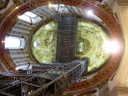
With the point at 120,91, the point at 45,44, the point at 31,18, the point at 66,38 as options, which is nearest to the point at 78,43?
the point at 66,38

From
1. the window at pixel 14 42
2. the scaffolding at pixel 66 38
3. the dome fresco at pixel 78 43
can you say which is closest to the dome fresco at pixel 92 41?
the dome fresco at pixel 78 43

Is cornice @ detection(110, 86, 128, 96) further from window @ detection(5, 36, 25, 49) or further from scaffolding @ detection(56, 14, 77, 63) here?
window @ detection(5, 36, 25, 49)

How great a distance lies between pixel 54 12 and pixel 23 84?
10.7 meters

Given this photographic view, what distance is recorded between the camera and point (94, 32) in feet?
52.4

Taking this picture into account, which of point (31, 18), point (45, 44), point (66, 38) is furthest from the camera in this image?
point (45, 44)

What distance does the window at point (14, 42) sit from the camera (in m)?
13.2

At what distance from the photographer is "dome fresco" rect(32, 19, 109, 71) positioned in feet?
51.9

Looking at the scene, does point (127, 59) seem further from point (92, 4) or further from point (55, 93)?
point (55, 93)

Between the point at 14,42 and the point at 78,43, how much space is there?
7908 mm

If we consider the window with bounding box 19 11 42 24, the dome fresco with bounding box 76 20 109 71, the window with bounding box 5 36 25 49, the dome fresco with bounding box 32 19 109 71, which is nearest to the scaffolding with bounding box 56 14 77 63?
the dome fresco with bounding box 32 19 109 71

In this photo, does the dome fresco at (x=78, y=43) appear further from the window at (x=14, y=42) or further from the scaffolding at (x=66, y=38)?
the window at (x=14, y=42)

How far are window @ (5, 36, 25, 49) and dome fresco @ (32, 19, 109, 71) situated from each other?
1.78 metres

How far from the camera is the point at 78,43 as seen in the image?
17219 mm

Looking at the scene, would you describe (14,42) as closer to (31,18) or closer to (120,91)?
(31,18)
